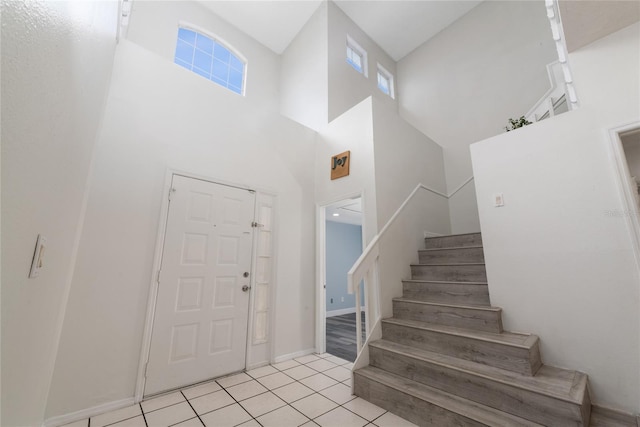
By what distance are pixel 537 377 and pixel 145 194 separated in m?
3.75

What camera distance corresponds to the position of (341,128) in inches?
156

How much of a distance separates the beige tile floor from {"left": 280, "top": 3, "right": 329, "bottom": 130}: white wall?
3706mm

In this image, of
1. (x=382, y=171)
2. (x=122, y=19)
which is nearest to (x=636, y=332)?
(x=382, y=171)

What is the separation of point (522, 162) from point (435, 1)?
4496 mm

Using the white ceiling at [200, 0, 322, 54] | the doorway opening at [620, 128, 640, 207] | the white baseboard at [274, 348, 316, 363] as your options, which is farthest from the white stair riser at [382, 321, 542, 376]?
the white ceiling at [200, 0, 322, 54]

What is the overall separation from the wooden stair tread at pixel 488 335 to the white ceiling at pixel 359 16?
18.9ft

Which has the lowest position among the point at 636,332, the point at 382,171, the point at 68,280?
the point at 636,332

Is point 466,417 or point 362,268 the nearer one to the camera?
point 466,417

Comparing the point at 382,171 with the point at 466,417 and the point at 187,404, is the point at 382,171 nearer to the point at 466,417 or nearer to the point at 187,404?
the point at 466,417

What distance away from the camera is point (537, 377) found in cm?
190

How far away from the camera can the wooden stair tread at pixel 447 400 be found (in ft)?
5.66

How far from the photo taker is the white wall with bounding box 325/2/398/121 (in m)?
4.63

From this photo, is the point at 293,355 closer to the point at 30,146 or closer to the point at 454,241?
the point at 454,241

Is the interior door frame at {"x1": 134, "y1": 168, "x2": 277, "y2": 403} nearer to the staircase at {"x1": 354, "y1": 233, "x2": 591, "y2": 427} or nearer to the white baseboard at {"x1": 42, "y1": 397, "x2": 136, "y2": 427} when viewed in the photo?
the white baseboard at {"x1": 42, "y1": 397, "x2": 136, "y2": 427}
